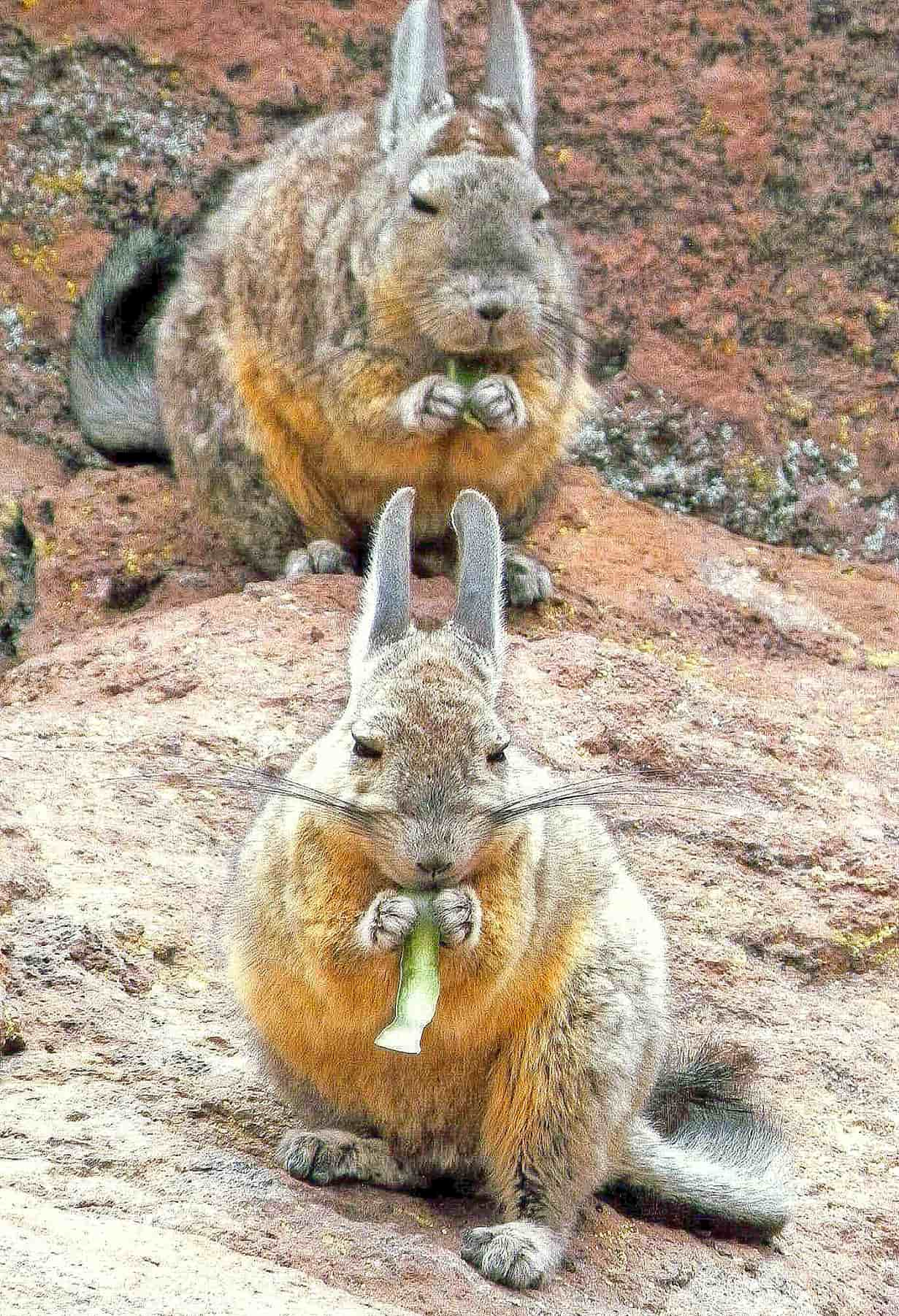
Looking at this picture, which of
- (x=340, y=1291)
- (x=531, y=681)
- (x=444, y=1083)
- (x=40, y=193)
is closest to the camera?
(x=340, y=1291)

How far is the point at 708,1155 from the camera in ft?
14.7

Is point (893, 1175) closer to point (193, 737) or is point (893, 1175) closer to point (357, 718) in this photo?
point (357, 718)

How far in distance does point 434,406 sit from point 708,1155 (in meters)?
3.18

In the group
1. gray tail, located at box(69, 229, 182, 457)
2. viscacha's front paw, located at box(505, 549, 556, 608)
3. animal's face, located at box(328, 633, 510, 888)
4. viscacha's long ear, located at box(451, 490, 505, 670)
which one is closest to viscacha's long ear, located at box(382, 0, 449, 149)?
gray tail, located at box(69, 229, 182, 457)

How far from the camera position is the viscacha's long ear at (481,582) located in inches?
175

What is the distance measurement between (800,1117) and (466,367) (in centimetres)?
324

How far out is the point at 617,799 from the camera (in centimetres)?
584

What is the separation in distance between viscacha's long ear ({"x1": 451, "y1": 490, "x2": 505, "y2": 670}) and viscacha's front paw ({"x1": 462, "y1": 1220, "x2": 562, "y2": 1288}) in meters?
1.24

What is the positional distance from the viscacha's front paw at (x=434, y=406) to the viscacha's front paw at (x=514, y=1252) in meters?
3.47

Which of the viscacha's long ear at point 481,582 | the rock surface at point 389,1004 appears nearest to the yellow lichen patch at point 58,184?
the rock surface at point 389,1004

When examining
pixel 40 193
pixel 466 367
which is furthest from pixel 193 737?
pixel 40 193

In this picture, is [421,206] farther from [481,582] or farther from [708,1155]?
[708,1155]

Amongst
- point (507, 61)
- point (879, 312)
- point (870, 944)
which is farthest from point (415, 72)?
point (870, 944)

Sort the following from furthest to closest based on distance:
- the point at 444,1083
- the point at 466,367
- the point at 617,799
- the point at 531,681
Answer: the point at 466,367 < the point at 531,681 < the point at 617,799 < the point at 444,1083
